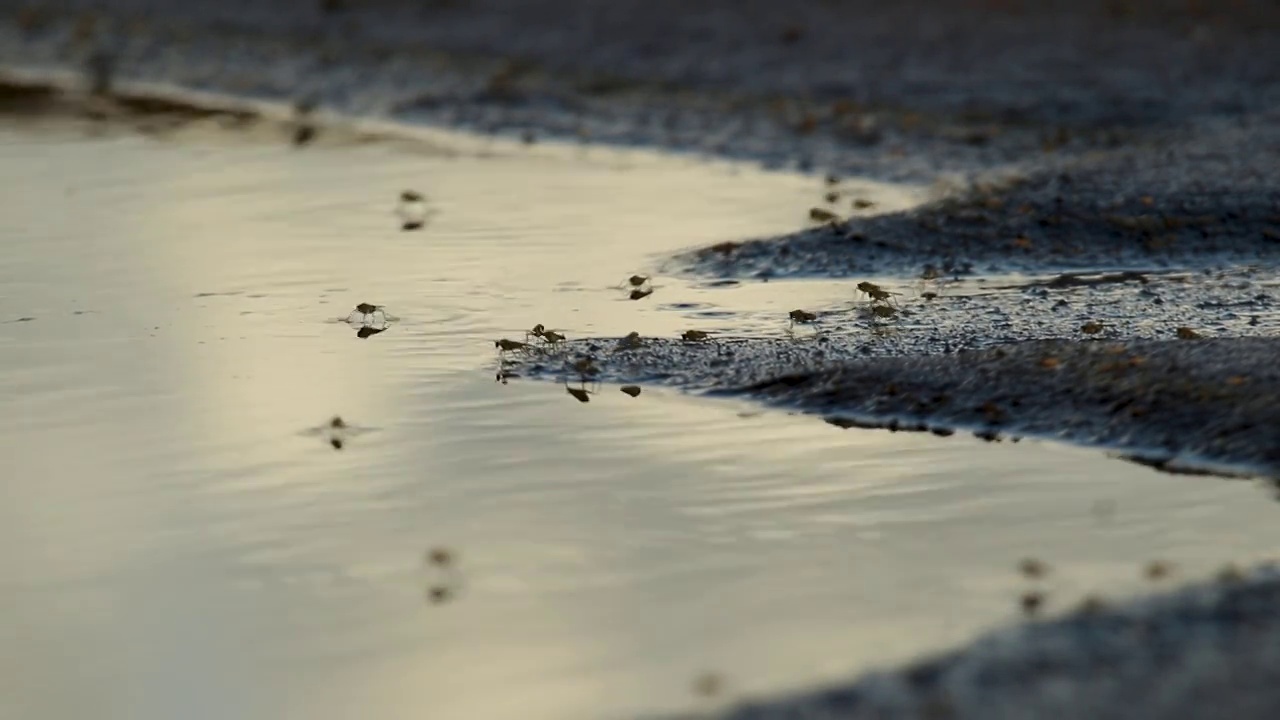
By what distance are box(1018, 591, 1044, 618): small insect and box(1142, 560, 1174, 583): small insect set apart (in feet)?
1.03

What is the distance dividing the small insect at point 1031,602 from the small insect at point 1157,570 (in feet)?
1.03

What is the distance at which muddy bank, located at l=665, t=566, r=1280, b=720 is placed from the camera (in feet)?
14.5

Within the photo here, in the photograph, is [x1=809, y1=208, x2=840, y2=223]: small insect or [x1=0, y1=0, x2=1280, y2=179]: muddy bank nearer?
[x1=809, y1=208, x2=840, y2=223]: small insect

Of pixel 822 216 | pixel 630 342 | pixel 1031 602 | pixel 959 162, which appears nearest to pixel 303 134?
pixel 959 162

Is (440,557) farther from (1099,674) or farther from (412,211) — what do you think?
(412,211)

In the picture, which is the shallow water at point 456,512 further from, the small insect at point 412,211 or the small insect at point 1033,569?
the small insect at point 412,211

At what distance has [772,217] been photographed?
1071 cm

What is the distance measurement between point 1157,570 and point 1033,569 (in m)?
0.30

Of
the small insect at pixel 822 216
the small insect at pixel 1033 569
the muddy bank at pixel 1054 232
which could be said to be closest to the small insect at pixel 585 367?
the muddy bank at pixel 1054 232

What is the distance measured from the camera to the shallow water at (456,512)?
4852 millimetres

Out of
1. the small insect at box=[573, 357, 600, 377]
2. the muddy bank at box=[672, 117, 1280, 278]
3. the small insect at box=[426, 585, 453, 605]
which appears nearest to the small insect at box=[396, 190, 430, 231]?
the muddy bank at box=[672, 117, 1280, 278]

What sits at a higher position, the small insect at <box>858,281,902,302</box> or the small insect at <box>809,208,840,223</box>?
the small insect at <box>809,208,840,223</box>

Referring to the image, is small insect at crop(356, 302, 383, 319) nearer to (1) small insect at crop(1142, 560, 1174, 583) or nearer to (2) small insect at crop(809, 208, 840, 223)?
(2) small insect at crop(809, 208, 840, 223)

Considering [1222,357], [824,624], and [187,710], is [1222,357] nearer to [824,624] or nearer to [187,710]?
[824,624]
